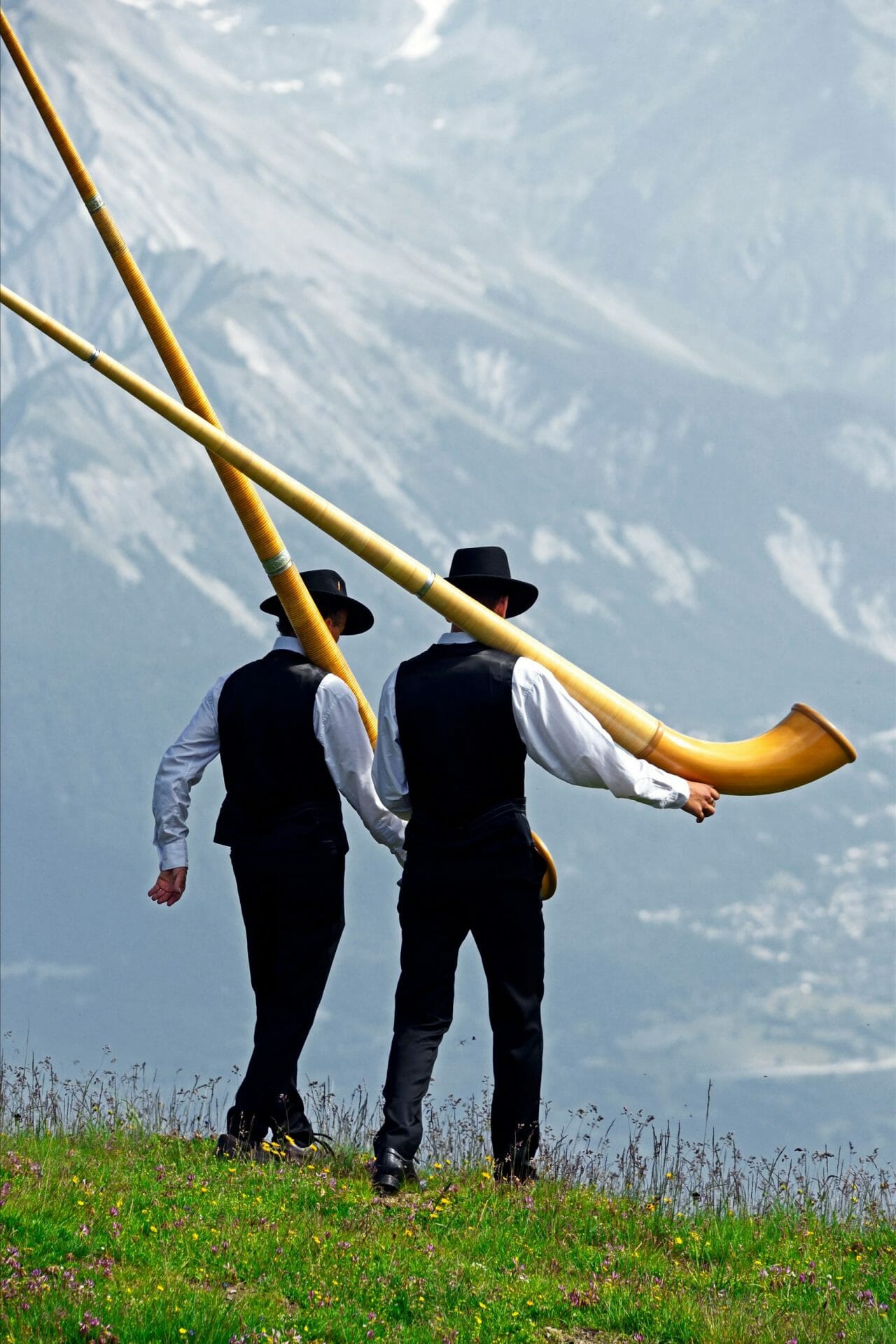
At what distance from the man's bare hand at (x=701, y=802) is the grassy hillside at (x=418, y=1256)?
1340 mm

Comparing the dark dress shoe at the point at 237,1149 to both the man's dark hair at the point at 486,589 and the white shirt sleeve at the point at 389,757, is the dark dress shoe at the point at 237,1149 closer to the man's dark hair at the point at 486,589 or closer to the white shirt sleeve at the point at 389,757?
the white shirt sleeve at the point at 389,757

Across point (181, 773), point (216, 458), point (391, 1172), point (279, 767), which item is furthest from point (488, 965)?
point (216, 458)

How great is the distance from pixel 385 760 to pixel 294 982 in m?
1.00

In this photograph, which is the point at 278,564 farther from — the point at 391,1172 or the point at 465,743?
the point at 391,1172

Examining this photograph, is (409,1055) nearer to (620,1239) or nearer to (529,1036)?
(529,1036)

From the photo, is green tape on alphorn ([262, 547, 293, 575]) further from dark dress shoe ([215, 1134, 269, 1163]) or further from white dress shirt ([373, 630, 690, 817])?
dark dress shoe ([215, 1134, 269, 1163])

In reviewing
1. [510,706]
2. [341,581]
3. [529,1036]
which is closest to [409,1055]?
[529,1036]

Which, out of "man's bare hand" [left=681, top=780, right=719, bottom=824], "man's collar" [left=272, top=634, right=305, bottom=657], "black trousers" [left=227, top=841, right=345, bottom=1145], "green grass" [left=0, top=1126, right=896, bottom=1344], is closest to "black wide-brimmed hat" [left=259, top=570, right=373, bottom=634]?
"man's collar" [left=272, top=634, right=305, bottom=657]

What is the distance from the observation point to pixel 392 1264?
4520 mm

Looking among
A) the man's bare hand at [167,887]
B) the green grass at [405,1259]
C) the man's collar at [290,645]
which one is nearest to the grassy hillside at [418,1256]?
the green grass at [405,1259]

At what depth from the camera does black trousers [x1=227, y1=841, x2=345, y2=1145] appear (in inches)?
241

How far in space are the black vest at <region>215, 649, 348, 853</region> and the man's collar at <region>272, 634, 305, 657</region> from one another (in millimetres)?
53

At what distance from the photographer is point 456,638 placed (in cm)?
580

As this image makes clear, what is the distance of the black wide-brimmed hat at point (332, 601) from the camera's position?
654 centimetres
